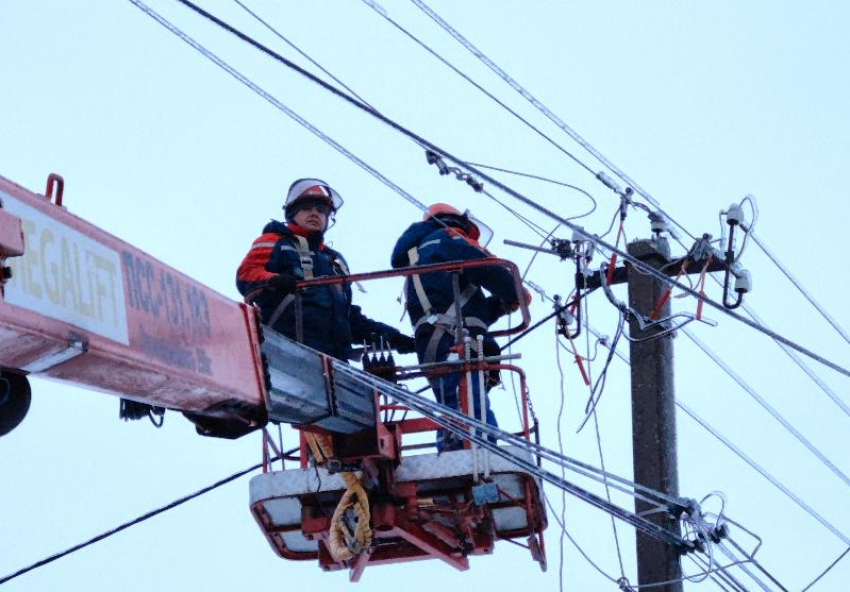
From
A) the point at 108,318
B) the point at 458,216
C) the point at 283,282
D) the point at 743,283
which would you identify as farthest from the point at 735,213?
the point at 108,318

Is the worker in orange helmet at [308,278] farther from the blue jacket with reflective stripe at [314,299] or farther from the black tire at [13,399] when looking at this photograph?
the black tire at [13,399]

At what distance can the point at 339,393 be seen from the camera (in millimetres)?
8227

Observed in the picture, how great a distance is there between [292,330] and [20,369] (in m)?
4.46

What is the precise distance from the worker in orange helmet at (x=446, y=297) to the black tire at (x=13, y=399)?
4533 mm

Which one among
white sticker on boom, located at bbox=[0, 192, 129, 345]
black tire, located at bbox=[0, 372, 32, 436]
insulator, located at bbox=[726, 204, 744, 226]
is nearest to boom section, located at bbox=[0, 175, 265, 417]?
white sticker on boom, located at bbox=[0, 192, 129, 345]

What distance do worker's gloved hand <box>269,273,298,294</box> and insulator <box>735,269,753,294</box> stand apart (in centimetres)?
304

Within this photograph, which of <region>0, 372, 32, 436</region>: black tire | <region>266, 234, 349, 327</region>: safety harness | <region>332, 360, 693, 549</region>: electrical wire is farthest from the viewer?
<region>266, 234, 349, 327</region>: safety harness

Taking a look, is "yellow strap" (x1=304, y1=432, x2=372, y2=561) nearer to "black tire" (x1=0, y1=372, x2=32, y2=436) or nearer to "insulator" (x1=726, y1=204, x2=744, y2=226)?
"insulator" (x1=726, y1=204, x2=744, y2=226)

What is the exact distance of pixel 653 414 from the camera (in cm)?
1045

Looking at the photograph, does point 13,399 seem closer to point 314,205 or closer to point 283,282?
point 283,282

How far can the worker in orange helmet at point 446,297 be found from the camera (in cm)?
1018

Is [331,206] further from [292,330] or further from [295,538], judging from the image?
[295,538]

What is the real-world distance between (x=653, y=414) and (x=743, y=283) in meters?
1.11

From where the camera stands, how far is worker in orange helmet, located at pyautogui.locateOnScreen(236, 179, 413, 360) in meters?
9.88
